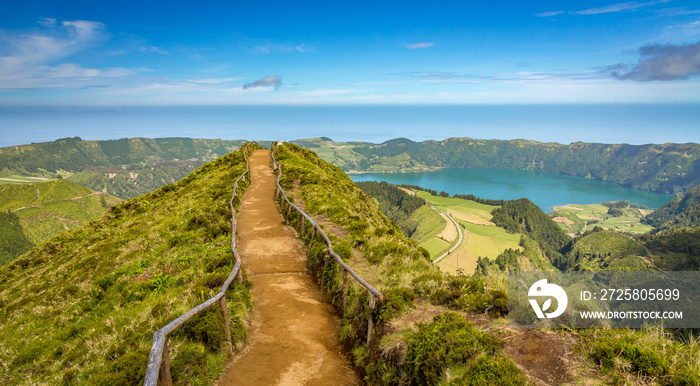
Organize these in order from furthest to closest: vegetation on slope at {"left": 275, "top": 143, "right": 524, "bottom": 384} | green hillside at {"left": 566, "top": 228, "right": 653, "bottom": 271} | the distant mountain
→ green hillside at {"left": 566, "top": 228, "right": 653, "bottom": 271} < the distant mountain < vegetation on slope at {"left": 275, "top": 143, "right": 524, "bottom": 384}

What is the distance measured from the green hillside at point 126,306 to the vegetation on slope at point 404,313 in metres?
3.30

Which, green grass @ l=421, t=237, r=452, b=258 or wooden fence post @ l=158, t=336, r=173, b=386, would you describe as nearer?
wooden fence post @ l=158, t=336, r=173, b=386

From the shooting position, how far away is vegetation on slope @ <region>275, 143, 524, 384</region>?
6277 millimetres

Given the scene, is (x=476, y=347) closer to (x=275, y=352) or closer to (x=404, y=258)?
(x=275, y=352)

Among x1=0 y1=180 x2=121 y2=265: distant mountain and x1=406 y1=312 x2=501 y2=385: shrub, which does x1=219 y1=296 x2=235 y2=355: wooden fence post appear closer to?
x1=406 y1=312 x2=501 y2=385: shrub

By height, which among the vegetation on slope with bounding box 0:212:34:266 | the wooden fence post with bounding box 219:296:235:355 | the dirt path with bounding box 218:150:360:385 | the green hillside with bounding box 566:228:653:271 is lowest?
the green hillside with bounding box 566:228:653:271

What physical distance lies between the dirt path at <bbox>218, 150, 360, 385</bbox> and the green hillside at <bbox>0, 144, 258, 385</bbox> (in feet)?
2.19

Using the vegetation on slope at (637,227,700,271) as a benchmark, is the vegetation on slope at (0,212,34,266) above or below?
above

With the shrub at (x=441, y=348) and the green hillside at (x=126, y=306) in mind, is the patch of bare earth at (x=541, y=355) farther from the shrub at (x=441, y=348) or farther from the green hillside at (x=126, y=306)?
the green hillside at (x=126, y=306)

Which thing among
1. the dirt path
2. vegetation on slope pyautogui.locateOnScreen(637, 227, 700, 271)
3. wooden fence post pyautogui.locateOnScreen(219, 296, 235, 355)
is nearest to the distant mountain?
the dirt path

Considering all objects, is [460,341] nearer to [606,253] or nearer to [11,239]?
[11,239]

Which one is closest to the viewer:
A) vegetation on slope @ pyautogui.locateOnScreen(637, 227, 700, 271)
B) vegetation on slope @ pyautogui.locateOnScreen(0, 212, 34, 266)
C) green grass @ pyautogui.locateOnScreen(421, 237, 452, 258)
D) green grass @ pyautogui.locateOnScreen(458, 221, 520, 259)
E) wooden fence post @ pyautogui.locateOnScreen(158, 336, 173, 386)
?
wooden fence post @ pyautogui.locateOnScreen(158, 336, 173, 386)

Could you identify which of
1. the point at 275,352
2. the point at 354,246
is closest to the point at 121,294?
the point at 275,352

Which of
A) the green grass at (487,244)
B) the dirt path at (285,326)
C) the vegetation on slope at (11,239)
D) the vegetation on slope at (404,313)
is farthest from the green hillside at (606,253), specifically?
the vegetation on slope at (11,239)
